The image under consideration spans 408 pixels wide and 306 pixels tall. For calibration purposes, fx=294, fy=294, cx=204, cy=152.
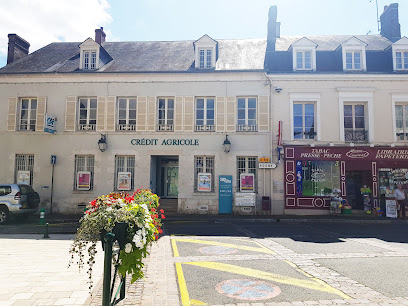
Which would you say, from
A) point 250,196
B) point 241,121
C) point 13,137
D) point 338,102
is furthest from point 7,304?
point 338,102

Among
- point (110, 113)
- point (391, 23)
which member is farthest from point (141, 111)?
point (391, 23)

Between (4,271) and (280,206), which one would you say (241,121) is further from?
(4,271)

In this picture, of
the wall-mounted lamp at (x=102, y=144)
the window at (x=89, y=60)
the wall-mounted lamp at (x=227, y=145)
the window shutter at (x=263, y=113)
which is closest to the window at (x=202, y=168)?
the wall-mounted lamp at (x=227, y=145)

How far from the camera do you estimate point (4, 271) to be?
203 inches

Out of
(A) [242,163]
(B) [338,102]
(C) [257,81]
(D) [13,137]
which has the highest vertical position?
(C) [257,81]

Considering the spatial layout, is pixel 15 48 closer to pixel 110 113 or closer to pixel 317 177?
pixel 110 113

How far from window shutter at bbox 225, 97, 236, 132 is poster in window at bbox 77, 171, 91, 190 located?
25.8ft

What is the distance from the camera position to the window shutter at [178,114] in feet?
51.3

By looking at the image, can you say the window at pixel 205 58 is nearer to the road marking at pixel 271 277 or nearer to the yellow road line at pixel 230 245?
the yellow road line at pixel 230 245

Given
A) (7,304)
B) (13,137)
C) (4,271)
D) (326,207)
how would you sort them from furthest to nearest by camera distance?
(13,137)
(326,207)
(4,271)
(7,304)

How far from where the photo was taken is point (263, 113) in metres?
15.4

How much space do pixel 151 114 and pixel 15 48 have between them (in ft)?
34.7

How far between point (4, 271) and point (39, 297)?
1739 mm

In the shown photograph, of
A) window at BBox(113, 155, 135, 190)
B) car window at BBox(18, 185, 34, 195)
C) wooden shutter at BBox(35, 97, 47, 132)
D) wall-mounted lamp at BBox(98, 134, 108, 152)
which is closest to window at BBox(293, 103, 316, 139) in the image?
A: window at BBox(113, 155, 135, 190)
